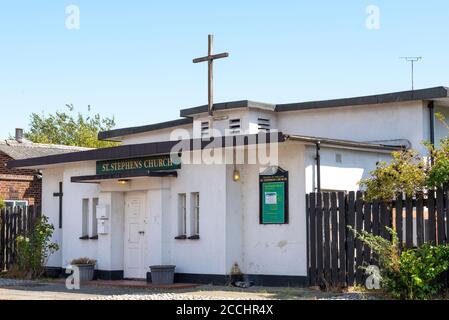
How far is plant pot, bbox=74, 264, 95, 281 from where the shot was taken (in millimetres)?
21359

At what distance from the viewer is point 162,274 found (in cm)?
1927

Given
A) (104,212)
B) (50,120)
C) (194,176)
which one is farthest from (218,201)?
(50,120)

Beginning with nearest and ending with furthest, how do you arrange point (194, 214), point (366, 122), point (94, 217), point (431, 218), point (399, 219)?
point (431, 218), point (399, 219), point (194, 214), point (94, 217), point (366, 122)

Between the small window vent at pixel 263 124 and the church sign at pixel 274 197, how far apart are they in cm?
609

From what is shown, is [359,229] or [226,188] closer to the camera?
[359,229]

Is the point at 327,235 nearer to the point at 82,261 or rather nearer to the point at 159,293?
the point at 159,293

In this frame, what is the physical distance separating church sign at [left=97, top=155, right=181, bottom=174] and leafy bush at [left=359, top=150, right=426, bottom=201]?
→ 5.51 m

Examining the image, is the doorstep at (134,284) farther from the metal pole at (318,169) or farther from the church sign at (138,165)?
the metal pole at (318,169)

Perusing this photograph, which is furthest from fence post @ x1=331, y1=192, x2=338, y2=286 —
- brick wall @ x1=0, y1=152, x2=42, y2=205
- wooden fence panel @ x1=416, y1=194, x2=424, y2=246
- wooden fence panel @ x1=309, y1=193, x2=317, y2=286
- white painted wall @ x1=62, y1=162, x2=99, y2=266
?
brick wall @ x1=0, y1=152, x2=42, y2=205

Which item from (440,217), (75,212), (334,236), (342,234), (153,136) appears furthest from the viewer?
(153,136)

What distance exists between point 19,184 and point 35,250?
839cm

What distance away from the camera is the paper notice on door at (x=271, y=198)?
18344 millimetres

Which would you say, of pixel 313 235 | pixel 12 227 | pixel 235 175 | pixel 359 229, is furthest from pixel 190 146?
pixel 12 227

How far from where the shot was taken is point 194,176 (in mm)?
19500
